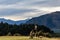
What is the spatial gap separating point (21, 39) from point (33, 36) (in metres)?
3.41

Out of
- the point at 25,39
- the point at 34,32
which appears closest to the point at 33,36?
the point at 34,32

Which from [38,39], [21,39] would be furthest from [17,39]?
[38,39]

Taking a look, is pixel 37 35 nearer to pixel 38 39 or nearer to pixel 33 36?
pixel 33 36

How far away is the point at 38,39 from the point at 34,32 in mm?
3276

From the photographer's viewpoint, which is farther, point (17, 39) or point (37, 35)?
point (37, 35)

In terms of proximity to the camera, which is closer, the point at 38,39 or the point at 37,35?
the point at 38,39

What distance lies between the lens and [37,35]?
43.2 meters

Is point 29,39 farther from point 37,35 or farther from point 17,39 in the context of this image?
point 37,35

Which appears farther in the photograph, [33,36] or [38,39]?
[33,36]

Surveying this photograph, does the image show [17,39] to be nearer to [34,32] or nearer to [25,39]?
[25,39]

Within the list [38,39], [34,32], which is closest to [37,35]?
[34,32]

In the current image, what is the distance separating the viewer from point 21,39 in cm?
3897

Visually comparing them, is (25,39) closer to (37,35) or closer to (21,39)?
(21,39)

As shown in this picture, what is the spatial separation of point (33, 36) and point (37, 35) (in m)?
1.71
